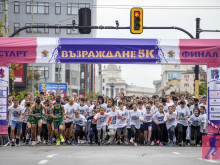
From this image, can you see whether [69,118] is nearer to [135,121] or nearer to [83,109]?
[83,109]

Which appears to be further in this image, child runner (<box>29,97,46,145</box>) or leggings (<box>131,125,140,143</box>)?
leggings (<box>131,125,140,143</box>)

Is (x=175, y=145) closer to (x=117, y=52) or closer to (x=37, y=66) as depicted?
(x=117, y=52)

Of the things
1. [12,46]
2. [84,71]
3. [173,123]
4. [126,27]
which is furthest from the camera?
[84,71]

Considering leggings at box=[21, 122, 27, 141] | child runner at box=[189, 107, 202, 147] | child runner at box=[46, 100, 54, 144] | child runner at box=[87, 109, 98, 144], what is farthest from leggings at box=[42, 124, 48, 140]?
child runner at box=[189, 107, 202, 147]

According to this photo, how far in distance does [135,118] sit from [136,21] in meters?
4.03

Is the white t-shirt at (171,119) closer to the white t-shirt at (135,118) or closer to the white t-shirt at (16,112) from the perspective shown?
the white t-shirt at (135,118)

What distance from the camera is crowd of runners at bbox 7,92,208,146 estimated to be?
845 inches

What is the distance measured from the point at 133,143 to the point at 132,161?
897 cm

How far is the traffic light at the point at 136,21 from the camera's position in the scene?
77.0ft

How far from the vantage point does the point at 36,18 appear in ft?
265

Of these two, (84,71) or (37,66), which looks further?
(84,71)

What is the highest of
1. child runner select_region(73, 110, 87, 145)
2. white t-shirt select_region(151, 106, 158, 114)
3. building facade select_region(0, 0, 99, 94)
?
building facade select_region(0, 0, 99, 94)

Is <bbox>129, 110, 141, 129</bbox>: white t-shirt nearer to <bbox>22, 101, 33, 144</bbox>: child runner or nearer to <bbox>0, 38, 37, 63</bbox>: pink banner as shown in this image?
<bbox>22, 101, 33, 144</bbox>: child runner

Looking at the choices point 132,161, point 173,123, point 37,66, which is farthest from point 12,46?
point 37,66
